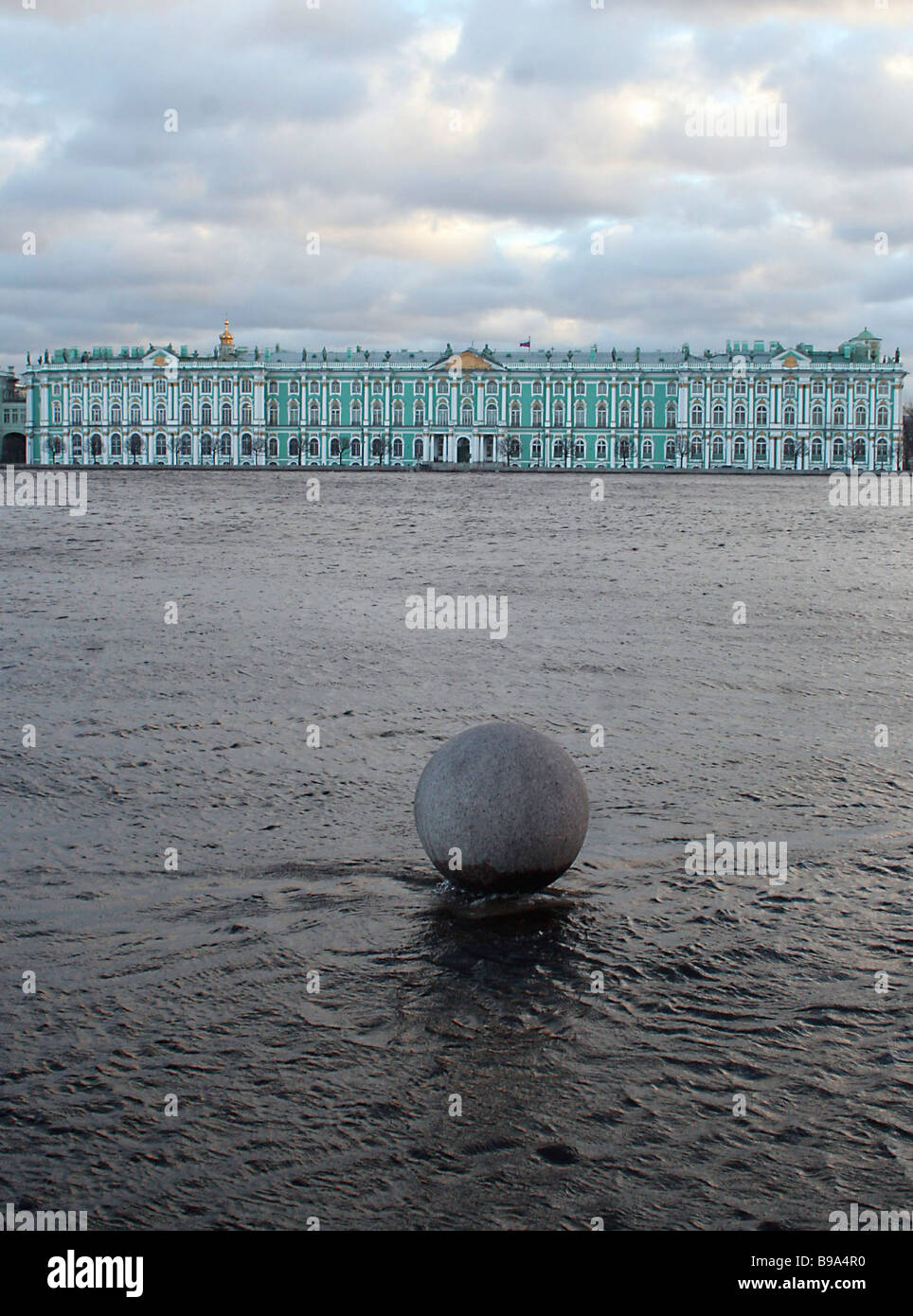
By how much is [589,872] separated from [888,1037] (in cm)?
144

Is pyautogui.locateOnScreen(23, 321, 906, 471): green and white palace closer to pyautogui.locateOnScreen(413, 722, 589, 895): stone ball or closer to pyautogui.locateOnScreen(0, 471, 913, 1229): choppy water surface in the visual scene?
pyautogui.locateOnScreen(0, 471, 913, 1229): choppy water surface

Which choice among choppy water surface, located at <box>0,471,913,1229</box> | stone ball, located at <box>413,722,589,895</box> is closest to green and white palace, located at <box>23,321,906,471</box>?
choppy water surface, located at <box>0,471,913,1229</box>

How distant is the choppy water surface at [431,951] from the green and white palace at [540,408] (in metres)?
81.3

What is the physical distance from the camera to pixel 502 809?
4.28m

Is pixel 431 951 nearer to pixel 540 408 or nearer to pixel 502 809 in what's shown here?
pixel 502 809

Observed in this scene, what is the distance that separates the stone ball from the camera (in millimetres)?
4289

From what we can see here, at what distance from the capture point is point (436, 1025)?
3.60 meters

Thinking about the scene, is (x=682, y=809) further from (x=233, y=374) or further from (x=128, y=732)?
(x=233, y=374)

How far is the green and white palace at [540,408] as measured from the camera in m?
88.9

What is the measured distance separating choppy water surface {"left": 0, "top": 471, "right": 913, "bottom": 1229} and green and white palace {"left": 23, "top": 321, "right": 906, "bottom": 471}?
81341 millimetres

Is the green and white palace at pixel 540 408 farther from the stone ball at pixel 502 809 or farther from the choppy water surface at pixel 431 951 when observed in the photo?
the stone ball at pixel 502 809

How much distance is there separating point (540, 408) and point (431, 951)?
286 feet

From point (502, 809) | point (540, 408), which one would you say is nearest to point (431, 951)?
point (502, 809)

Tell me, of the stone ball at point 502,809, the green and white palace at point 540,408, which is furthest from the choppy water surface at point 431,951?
the green and white palace at point 540,408
